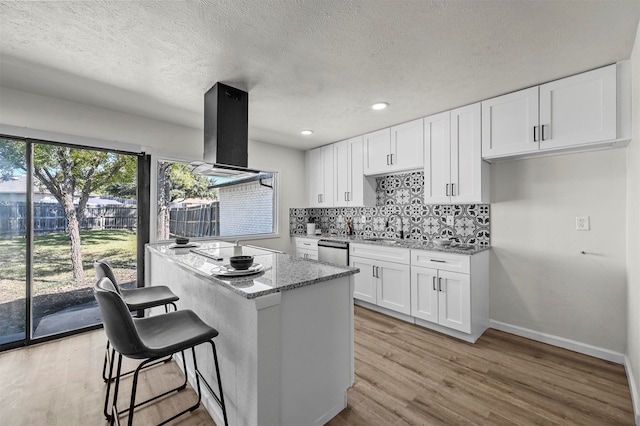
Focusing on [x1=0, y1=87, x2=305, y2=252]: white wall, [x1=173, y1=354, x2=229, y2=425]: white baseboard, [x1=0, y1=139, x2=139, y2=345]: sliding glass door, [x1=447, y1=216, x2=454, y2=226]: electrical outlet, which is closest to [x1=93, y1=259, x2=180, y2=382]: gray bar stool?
[x1=173, y1=354, x2=229, y2=425]: white baseboard

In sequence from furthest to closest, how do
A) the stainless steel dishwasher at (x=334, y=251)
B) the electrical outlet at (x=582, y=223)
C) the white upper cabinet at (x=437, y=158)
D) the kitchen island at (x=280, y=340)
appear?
the stainless steel dishwasher at (x=334, y=251), the white upper cabinet at (x=437, y=158), the electrical outlet at (x=582, y=223), the kitchen island at (x=280, y=340)

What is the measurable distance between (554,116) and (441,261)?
1567 mm

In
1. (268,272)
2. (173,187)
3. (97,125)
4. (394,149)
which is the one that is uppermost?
(97,125)

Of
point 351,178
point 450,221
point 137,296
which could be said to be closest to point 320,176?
point 351,178

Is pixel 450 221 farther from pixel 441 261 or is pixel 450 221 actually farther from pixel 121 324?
pixel 121 324

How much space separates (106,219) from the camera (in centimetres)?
311

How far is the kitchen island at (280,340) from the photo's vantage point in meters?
1.38

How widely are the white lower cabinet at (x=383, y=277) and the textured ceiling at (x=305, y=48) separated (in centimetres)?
168

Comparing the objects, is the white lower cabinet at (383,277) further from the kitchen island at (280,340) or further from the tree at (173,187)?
the tree at (173,187)

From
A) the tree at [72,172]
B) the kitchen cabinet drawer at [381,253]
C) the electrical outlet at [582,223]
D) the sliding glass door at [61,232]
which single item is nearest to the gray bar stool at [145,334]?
the sliding glass door at [61,232]

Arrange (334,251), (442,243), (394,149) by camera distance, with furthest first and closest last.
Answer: (334,251) < (394,149) < (442,243)

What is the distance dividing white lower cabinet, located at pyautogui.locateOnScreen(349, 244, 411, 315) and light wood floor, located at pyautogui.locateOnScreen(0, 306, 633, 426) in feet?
1.81

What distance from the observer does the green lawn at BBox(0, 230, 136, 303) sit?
261 cm

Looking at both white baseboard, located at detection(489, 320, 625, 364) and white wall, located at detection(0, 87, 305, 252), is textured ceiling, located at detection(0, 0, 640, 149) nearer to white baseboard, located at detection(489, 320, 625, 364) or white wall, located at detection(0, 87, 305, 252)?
white wall, located at detection(0, 87, 305, 252)
